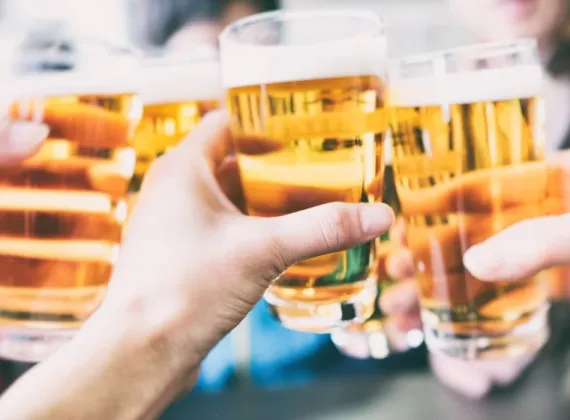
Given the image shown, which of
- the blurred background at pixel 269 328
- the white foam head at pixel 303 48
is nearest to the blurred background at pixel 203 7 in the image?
the blurred background at pixel 269 328

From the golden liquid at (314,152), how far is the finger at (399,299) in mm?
485

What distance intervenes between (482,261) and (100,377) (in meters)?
0.47

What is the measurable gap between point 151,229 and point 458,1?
0.95 metres

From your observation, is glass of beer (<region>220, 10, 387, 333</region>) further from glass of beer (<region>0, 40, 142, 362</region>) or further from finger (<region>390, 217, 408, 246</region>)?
finger (<region>390, 217, 408, 246</region>)

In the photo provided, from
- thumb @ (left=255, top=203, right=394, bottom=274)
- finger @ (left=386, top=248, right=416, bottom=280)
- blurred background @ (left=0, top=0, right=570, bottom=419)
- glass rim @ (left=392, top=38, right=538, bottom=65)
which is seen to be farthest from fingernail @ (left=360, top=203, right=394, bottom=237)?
blurred background @ (left=0, top=0, right=570, bottom=419)

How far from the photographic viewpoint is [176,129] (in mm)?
913

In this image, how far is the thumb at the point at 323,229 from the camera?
632mm

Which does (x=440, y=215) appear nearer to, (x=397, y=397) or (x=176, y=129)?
(x=176, y=129)

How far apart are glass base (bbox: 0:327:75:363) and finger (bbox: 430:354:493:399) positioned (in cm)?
86

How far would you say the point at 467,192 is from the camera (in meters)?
0.73

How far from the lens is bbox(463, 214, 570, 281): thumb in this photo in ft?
2.39

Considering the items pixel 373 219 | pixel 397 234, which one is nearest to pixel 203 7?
pixel 397 234

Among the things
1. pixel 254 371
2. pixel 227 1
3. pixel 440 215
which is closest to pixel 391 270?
pixel 440 215

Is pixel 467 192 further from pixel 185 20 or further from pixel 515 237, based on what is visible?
pixel 185 20
